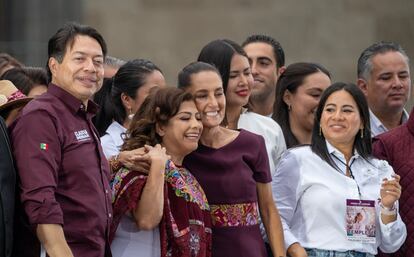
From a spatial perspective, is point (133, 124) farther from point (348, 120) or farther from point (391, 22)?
point (391, 22)

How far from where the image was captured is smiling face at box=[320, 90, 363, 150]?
23.0 feet

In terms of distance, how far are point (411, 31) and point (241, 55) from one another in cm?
519

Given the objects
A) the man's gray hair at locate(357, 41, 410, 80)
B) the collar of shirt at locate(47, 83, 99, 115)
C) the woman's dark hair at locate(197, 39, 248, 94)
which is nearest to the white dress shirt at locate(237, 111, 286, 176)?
the woman's dark hair at locate(197, 39, 248, 94)

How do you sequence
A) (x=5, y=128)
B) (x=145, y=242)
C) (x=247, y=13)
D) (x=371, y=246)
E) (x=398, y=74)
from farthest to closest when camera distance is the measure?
(x=247, y=13) → (x=398, y=74) → (x=371, y=246) → (x=145, y=242) → (x=5, y=128)

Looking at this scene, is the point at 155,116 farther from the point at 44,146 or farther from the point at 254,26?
the point at 254,26

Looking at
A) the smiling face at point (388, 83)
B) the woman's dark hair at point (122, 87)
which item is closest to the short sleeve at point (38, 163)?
the woman's dark hair at point (122, 87)

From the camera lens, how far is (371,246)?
22.4 feet

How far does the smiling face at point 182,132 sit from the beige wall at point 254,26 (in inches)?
213

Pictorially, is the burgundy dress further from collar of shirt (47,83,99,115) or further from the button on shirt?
collar of shirt (47,83,99,115)

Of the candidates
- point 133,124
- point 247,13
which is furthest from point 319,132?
point 247,13

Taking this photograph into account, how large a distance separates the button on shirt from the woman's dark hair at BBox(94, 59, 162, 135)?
0.93 meters

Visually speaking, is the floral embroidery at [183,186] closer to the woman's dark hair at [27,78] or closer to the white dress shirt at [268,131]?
the white dress shirt at [268,131]

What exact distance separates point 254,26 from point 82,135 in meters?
6.14

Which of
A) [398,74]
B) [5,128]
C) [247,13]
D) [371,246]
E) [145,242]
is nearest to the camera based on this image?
[5,128]
